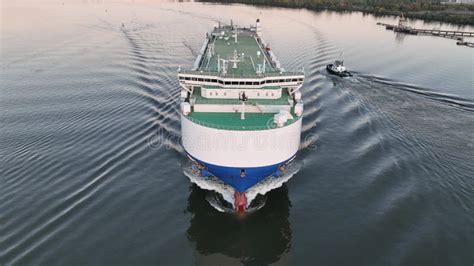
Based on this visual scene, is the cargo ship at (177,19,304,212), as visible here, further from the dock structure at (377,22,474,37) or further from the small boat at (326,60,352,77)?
the dock structure at (377,22,474,37)

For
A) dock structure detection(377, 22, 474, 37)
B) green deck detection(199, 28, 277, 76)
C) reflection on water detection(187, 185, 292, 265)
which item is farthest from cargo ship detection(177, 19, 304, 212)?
dock structure detection(377, 22, 474, 37)

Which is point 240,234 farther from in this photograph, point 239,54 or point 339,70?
point 339,70

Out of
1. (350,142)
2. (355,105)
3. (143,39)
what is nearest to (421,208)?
A: (350,142)

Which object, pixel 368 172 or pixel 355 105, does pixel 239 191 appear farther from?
pixel 355 105

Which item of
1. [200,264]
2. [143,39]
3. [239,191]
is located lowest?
[200,264]

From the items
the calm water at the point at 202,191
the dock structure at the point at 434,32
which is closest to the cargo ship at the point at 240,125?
the calm water at the point at 202,191

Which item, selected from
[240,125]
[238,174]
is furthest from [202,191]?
[240,125]

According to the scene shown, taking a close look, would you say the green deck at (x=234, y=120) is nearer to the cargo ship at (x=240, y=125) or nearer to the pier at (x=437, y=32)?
the cargo ship at (x=240, y=125)
